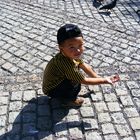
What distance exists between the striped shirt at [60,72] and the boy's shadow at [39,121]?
294 mm

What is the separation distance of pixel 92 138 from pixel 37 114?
887 mm

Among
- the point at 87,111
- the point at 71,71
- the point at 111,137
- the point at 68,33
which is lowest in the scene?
the point at 87,111

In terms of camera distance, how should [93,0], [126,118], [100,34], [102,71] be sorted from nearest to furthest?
[126,118] < [102,71] < [100,34] < [93,0]

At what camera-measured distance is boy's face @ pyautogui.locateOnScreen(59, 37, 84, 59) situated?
12.6 feet

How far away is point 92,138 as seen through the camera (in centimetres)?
393

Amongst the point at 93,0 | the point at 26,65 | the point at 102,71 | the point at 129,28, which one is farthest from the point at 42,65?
the point at 93,0

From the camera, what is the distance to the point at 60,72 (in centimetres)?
409

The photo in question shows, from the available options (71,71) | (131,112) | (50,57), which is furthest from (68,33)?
(50,57)

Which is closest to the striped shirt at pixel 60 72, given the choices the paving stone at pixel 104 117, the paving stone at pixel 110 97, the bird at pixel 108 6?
the paving stone at pixel 104 117

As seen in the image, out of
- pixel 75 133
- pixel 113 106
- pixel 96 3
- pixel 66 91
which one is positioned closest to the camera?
pixel 75 133

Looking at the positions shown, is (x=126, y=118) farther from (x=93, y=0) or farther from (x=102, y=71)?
(x=93, y=0)

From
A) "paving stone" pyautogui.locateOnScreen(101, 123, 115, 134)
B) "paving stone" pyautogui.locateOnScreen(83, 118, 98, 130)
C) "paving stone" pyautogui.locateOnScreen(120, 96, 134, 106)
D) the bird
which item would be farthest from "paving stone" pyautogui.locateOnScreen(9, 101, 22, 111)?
the bird

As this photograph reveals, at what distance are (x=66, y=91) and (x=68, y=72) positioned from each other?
0.40m

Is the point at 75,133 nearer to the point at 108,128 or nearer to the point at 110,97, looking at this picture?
the point at 108,128
